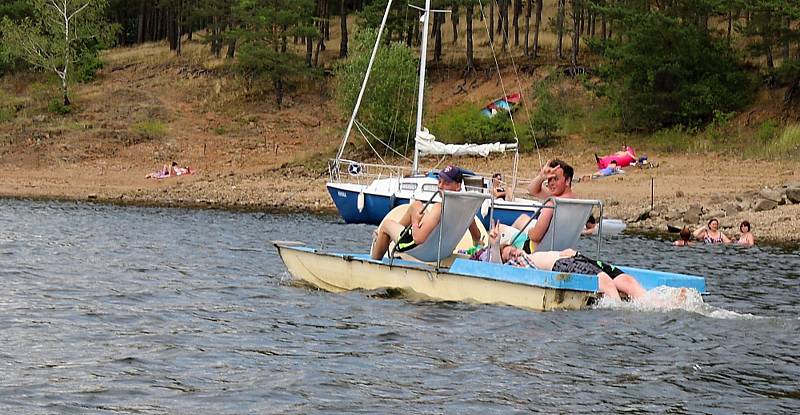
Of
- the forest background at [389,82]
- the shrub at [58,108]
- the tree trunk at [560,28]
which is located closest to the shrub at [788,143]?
the forest background at [389,82]

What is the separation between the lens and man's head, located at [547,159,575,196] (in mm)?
15883

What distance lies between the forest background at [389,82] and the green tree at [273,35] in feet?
0.39

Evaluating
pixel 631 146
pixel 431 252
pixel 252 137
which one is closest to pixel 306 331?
pixel 431 252

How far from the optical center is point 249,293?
17844 mm

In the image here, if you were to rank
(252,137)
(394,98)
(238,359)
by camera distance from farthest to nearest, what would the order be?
(252,137), (394,98), (238,359)

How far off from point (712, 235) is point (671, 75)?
19099 mm

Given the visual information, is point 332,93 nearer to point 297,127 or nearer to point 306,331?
point 297,127

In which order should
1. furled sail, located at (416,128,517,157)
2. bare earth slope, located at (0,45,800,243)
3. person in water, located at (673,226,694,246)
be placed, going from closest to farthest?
person in water, located at (673,226,694,246)
furled sail, located at (416,128,517,157)
bare earth slope, located at (0,45,800,243)

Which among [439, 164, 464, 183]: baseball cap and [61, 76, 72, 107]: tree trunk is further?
[61, 76, 72, 107]: tree trunk

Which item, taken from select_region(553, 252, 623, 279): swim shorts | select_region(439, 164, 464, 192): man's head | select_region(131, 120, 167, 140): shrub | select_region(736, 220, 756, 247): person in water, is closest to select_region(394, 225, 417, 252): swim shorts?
select_region(439, 164, 464, 192): man's head

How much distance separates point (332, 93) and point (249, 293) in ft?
146

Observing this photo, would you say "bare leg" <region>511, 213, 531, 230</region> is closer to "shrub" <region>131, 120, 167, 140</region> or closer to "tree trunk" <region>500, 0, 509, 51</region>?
"shrub" <region>131, 120, 167, 140</region>

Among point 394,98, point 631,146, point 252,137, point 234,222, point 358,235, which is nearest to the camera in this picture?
point 358,235

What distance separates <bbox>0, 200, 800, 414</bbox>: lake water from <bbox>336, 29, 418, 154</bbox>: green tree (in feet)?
95.8
